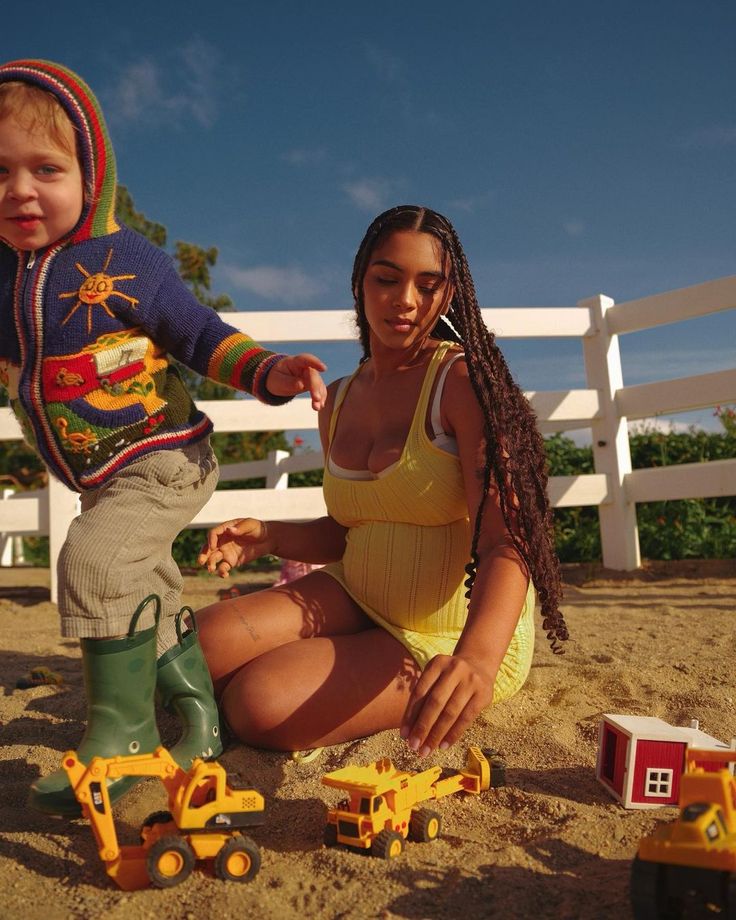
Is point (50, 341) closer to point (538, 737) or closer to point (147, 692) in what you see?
point (147, 692)

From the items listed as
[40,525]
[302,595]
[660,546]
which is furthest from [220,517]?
[660,546]

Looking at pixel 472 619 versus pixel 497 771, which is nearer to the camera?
pixel 472 619

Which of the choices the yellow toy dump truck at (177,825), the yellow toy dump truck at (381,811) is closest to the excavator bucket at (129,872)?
the yellow toy dump truck at (177,825)

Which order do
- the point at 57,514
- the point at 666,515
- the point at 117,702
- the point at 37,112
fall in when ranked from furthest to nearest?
the point at 666,515 < the point at 57,514 < the point at 37,112 < the point at 117,702

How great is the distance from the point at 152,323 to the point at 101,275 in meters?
0.15

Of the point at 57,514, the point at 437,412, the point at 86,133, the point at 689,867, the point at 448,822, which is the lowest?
the point at 448,822

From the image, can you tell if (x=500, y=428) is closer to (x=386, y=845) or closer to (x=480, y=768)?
(x=480, y=768)

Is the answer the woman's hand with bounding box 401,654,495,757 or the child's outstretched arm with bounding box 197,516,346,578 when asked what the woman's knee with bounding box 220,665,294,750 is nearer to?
the child's outstretched arm with bounding box 197,516,346,578

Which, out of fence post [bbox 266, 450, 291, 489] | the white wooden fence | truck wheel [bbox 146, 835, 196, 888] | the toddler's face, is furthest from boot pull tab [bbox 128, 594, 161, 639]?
fence post [bbox 266, 450, 291, 489]

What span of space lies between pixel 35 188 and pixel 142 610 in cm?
89

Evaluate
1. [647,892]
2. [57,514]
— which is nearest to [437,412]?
[647,892]

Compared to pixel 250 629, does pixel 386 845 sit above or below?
below

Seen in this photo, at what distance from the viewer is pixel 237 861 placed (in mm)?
1434

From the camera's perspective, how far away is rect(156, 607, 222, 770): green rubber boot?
1.87 metres
